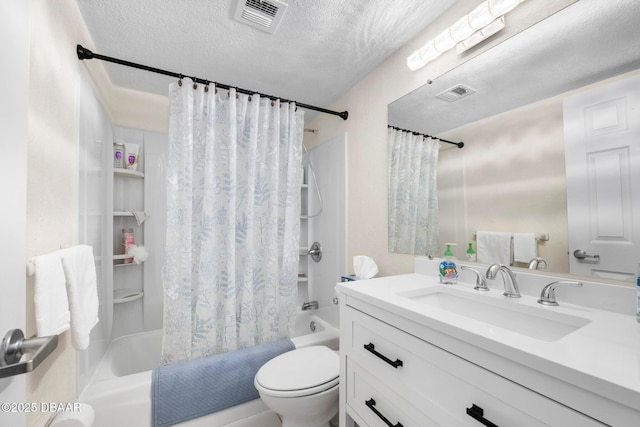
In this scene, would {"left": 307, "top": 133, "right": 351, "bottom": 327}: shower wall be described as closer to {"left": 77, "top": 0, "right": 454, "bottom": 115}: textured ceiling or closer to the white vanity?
{"left": 77, "top": 0, "right": 454, "bottom": 115}: textured ceiling

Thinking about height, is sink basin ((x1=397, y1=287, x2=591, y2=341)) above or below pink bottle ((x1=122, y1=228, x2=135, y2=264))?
below

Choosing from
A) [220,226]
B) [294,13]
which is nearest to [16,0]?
[294,13]

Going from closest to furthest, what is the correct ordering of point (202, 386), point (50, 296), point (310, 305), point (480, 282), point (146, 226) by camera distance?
point (50, 296)
point (480, 282)
point (202, 386)
point (146, 226)
point (310, 305)

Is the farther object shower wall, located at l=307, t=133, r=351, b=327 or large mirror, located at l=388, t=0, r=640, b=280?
shower wall, located at l=307, t=133, r=351, b=327

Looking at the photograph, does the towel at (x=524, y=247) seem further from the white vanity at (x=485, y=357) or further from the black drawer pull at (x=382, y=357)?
the black drawer pull at (x=382, y=357)

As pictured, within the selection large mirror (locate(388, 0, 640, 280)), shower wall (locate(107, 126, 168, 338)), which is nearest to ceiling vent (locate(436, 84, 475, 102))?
large mirror (locate(388, 0, 640, 280))

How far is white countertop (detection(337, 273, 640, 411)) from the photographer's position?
1.44 ft

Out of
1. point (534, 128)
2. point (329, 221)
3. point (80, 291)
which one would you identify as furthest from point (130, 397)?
point (534, 128)

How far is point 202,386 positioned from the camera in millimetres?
1304

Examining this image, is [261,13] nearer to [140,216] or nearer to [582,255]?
[582,255]

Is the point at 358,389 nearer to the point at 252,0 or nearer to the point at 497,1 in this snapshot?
the point at 497,1

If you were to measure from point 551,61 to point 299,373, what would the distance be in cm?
171

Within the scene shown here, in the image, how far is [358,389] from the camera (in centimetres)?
99

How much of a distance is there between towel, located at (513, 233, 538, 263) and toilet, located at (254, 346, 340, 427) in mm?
985
